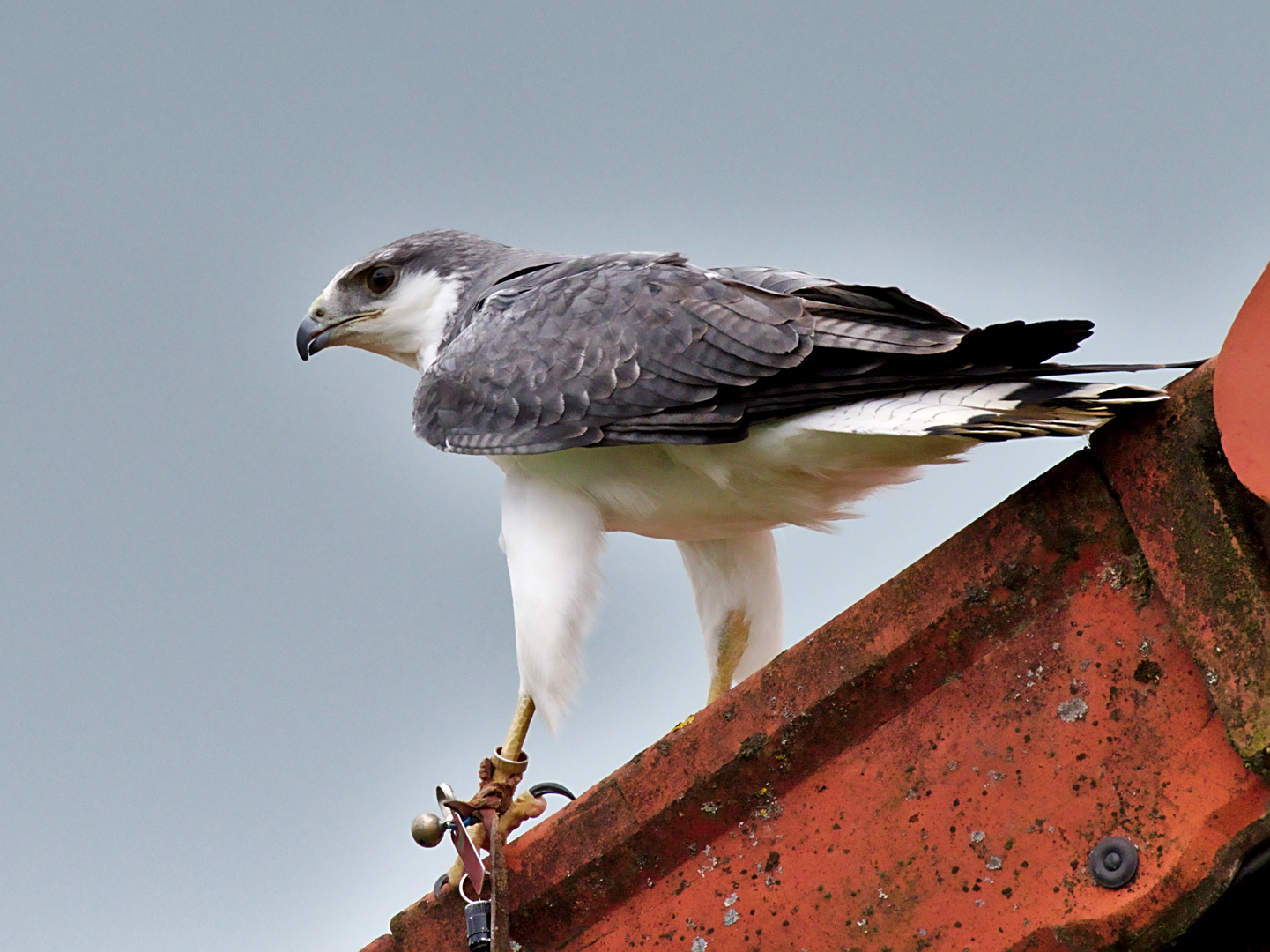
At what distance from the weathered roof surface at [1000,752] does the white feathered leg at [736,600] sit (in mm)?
1702

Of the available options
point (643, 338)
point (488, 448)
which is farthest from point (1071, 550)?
point (488, 448)

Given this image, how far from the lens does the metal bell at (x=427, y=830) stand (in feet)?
10.6

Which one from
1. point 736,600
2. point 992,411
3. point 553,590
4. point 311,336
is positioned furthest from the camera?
point 311,336

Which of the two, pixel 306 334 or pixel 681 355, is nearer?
pixel 681 355

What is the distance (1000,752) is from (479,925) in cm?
130

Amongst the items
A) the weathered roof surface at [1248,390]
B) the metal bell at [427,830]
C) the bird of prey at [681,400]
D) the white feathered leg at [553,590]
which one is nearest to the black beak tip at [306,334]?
the bird of prey at [681,400]

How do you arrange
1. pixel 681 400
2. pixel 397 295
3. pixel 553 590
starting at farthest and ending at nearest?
1. pixel 397 295
2. pixel 553 590
3. pixel 681 400

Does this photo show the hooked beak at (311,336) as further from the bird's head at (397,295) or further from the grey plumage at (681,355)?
the grey plumage at (681,355)

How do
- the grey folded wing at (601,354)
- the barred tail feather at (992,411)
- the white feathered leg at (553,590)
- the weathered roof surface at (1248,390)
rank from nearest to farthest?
the weathered roof surface at (1248,390), the barred tail feather at (992,411), the grey folded wing at (601,354), the white feathered leg at (553,590)

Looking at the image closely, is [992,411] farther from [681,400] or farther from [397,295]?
[397,295]

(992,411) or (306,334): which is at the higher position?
(306,334)

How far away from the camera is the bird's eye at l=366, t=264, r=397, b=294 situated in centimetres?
481

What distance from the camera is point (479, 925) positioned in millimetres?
3000

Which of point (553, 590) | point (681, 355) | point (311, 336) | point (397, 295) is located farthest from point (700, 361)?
point (311, 336)
